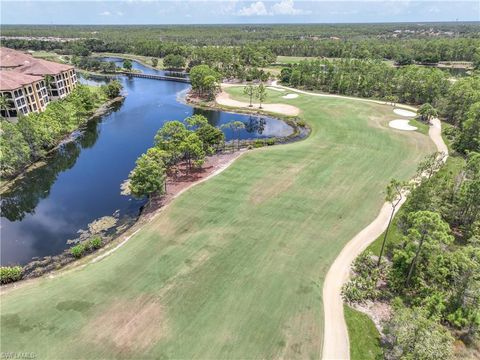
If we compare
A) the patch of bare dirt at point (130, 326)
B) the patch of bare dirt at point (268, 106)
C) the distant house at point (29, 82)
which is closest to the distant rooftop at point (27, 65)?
the distant house at point (29, 82)

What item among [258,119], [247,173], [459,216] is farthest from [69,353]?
[258,119]

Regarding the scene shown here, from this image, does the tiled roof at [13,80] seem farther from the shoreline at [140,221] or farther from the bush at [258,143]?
the bush at [258,143]

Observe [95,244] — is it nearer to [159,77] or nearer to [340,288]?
[340,288]

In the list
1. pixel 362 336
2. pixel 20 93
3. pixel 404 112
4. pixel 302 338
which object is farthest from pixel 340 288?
pixel 20 93

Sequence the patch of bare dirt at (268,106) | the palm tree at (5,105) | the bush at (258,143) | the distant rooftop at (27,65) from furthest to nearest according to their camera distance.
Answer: the distant rooftop at (27,65)
the patch of bare dirt at (268,106)
the palm tree at (5,105)
the bush at (258,143)

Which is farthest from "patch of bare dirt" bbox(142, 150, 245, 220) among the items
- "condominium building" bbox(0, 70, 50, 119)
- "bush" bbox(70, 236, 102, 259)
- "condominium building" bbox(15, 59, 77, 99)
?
"condominium building" bbox(15, 59, 77, 99)
